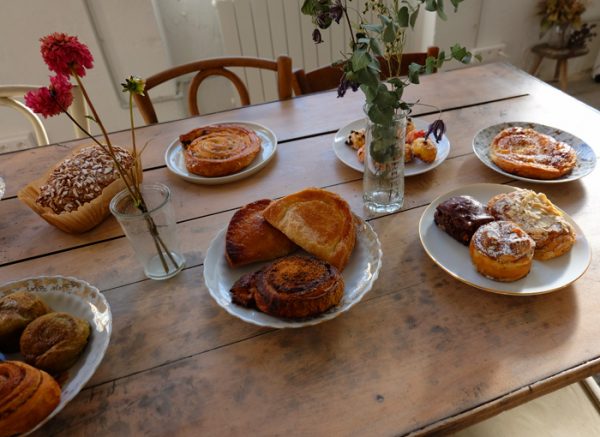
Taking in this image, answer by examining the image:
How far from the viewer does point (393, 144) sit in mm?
807

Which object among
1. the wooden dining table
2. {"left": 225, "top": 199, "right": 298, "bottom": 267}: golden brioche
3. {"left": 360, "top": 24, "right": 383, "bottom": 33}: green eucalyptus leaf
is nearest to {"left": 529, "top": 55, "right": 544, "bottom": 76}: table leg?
the wooden dining table

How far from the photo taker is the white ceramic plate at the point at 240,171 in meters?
1.04

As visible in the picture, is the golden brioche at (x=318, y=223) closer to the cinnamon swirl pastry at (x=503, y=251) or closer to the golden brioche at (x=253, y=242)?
the golden brioche at (x=253, y=242)

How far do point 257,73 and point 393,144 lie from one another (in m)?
1.78

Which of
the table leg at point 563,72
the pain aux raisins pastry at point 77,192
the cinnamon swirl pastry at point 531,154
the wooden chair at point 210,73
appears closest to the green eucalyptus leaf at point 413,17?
the cinnamon swirl pastry at point 531,154

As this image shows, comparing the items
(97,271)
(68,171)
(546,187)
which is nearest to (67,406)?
(97,271)

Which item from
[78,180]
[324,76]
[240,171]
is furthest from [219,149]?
[324,76]

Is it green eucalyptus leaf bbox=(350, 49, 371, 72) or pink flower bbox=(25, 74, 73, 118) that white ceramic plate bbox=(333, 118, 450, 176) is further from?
pink flower bbox=(25, 74, 73, 118)

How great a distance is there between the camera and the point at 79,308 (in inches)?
27.7

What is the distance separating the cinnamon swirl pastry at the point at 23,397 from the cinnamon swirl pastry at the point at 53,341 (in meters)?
0.04

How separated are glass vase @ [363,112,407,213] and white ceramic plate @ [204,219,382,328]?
5.3 inches

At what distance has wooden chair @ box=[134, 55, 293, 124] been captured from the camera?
1.43 meters

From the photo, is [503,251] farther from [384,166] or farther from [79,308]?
[79,308]

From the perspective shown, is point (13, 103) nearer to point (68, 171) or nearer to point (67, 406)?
point (68, 171)
